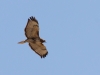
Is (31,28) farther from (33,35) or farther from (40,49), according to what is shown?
(40,49)

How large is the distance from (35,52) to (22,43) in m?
2.47

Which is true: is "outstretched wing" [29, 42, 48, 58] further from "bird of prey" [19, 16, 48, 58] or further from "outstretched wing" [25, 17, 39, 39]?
"outstretched wing" [25, 17, 39, 39]

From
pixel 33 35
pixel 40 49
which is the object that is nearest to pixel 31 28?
pixel 33 35

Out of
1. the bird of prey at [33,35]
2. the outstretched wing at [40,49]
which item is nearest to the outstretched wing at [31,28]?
the bird of prey at [33,35]

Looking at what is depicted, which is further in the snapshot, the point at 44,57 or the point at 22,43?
the point at 44,57

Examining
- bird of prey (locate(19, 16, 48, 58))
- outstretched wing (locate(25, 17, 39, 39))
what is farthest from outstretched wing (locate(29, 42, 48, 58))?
outstretched wing (locate(25, 17, 39, 39))

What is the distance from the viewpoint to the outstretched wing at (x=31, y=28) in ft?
110

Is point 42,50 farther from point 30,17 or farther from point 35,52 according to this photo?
point 30,17

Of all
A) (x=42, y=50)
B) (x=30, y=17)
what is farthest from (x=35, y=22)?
(x=42, y=50)

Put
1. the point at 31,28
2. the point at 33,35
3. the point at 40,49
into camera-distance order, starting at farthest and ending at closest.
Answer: the point at 40,49 < the point at 33,35 < the point at 31,28

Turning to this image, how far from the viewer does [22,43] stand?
109 ft

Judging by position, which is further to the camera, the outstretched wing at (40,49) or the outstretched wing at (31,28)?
the outstretched wing at (40,49)

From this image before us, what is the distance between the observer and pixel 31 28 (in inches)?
1320

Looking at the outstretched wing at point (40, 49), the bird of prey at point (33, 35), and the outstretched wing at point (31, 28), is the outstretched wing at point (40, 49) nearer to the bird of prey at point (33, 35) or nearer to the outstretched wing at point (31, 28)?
the bird of prey at point (33, 35)
